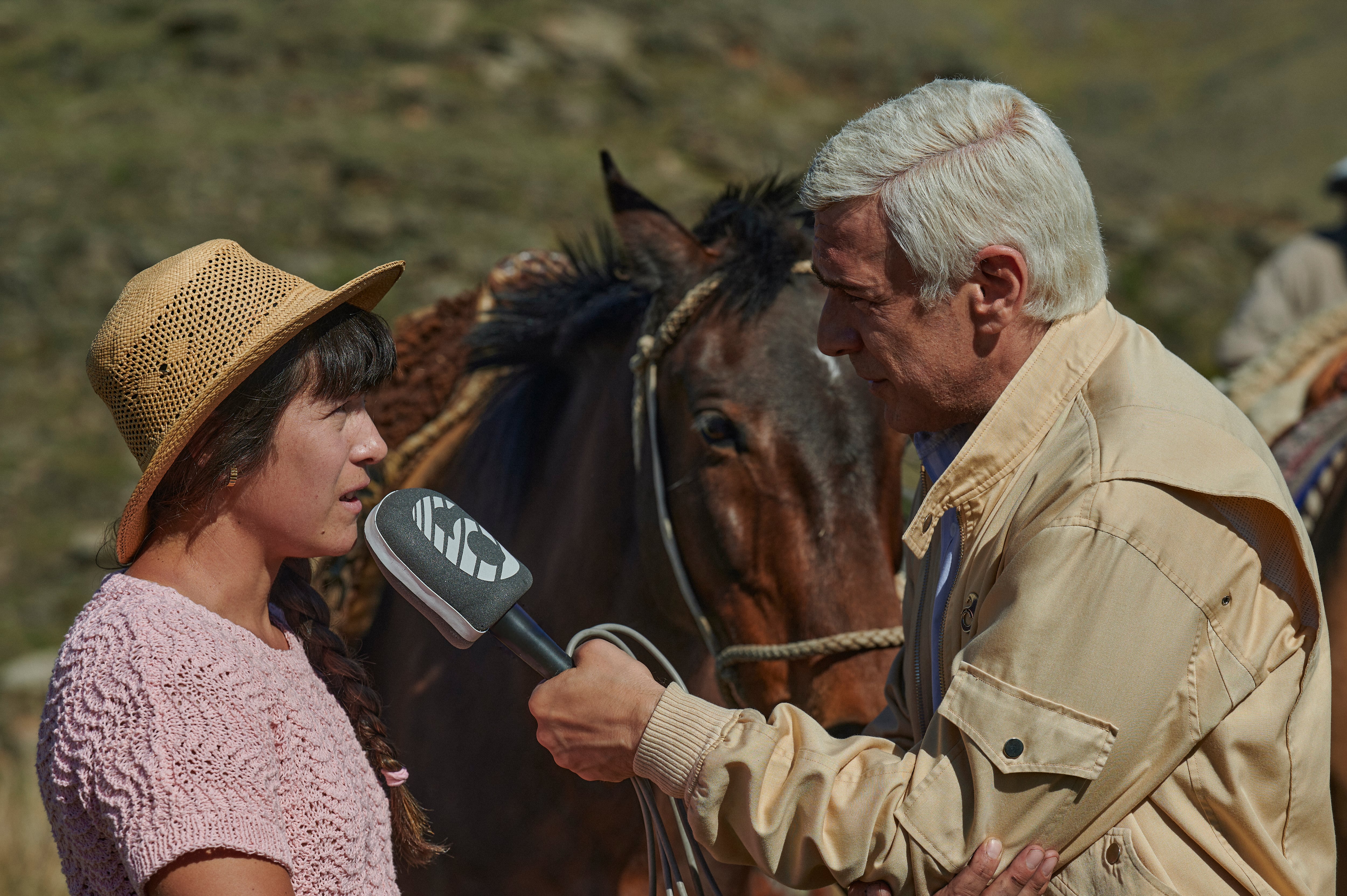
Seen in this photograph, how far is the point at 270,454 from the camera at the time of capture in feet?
5.27

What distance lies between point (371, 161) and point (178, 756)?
13255 millimetres

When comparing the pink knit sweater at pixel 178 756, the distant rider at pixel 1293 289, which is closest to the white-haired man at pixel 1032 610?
the pink knit sweater at pixel 178 756

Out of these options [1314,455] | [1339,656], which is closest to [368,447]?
A: [1339,656]

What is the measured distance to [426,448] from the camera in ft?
10.0

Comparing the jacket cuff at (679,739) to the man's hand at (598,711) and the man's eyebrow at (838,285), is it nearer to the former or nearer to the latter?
the man's hand at (598,711)

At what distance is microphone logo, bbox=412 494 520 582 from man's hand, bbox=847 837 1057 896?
0.74 m

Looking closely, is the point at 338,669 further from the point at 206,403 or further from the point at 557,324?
the point at 557,324

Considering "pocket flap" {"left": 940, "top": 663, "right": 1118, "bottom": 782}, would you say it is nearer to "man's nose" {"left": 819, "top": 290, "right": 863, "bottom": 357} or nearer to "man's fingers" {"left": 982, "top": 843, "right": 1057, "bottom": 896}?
"man's fingers" {"left": 982, "top": 843, "right": 1057, "bottom": 896}

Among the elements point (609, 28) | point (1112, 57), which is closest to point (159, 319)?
point (609, 28)

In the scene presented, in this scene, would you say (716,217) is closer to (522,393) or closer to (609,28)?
(522,393)

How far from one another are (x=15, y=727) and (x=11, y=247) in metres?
7.11

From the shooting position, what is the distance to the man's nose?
1.70m

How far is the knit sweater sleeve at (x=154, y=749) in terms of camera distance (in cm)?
133

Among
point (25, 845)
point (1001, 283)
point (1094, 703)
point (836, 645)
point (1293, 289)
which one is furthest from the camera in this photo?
point (1293, 289)
